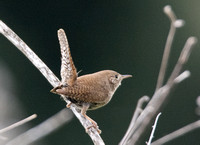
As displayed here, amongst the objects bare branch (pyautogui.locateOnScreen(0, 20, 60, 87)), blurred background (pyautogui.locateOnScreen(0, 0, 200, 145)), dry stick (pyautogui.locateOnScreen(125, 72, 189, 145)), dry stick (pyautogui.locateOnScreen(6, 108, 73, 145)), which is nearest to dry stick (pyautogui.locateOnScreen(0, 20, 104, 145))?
bare branch (pyautogui.locateOnScreen(0, 20, 60, 87))

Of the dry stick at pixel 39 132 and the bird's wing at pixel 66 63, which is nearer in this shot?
the dry stick at pixel 39 132

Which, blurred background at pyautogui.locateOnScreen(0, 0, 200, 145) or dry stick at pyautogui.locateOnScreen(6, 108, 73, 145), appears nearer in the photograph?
dry stick at pyautogui.locateOnScreen(6, 108, 73, 145)

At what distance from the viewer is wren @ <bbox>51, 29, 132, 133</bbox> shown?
8.15 ft

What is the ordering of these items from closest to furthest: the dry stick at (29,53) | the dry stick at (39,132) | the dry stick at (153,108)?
the dry stick at (153,108) → the dry stick at (39,132) → the dry stick at (29,53)

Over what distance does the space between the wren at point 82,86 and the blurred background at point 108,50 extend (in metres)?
3.74

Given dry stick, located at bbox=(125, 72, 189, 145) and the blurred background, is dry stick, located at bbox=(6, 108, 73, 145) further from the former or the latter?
the blurred background

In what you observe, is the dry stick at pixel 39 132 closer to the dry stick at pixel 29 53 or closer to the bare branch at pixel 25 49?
the dry stick at pixel 29 53

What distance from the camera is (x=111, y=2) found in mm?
7953

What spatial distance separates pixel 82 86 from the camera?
2.77m

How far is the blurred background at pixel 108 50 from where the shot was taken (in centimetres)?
693

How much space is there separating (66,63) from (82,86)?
30 cm

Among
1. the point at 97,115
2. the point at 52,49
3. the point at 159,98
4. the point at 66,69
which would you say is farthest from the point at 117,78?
the point at 52,49

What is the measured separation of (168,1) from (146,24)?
0.62 m

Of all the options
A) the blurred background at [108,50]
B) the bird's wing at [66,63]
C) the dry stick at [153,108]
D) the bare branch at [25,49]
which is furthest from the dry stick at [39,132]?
the blurred background at [108,50]
